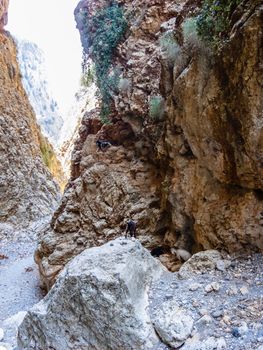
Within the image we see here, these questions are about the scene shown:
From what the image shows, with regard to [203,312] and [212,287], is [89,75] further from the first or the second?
[203,312]

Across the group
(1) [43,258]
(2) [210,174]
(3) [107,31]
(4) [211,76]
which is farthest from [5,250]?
(4) [211,76]

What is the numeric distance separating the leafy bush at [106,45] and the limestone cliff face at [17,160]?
1071 cm

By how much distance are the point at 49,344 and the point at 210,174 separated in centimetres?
463

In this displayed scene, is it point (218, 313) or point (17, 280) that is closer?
point (218, 313)

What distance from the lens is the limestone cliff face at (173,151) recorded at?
19.2 ft

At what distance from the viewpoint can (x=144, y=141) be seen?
10.4m

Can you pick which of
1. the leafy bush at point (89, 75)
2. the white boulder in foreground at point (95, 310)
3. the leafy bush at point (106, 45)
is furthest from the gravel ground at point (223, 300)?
the leafy bush at point (89, 75)

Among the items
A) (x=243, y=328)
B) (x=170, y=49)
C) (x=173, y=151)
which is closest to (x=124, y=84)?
(x=170, y=49)

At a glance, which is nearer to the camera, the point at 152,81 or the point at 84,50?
the point at 152,81

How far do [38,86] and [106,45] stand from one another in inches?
2679

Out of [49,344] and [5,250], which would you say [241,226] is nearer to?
[49,344]

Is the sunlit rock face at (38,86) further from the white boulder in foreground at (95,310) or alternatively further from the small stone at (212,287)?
the small stone at (212,287)

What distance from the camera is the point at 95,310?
4996 mm

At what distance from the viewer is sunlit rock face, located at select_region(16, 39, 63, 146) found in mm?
71250
